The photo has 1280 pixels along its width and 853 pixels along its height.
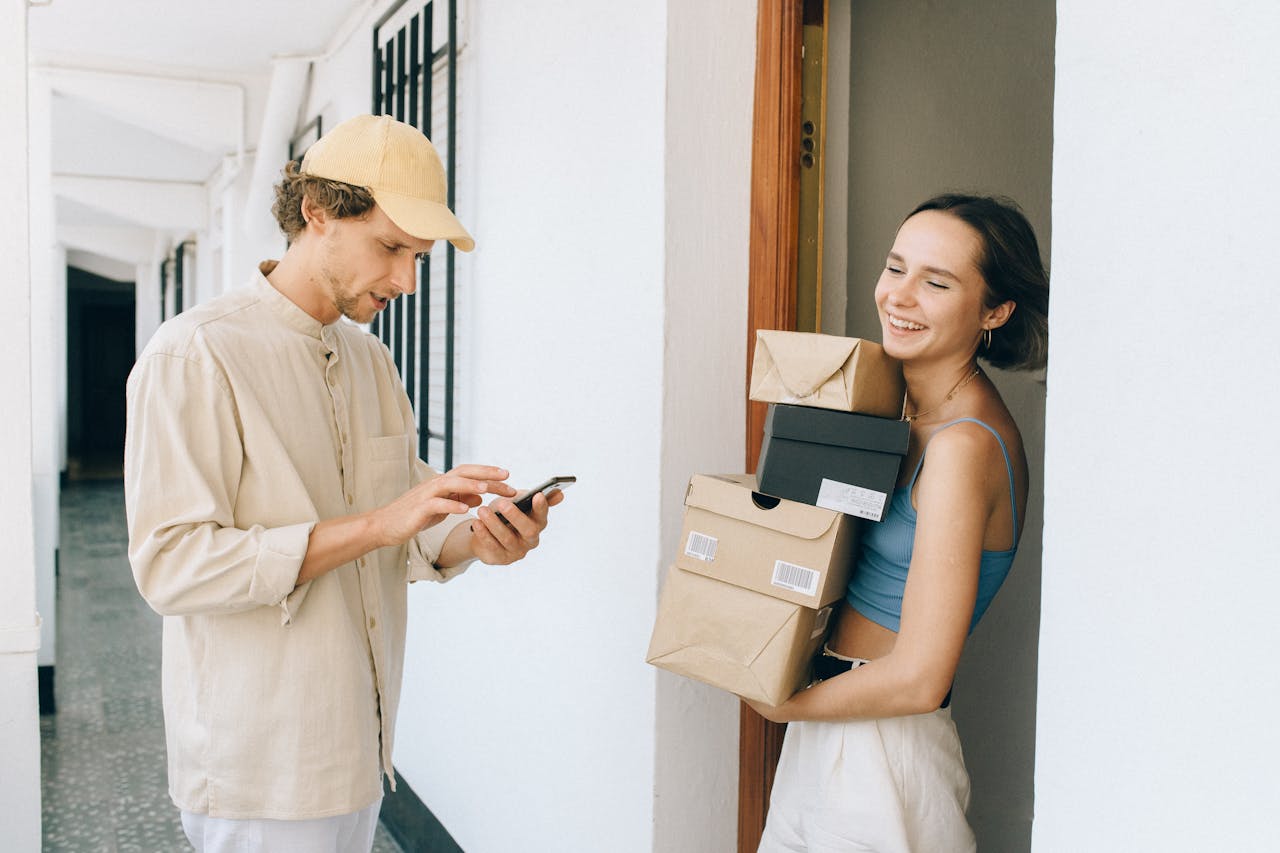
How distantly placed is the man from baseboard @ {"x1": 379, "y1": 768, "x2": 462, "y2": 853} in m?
1.43

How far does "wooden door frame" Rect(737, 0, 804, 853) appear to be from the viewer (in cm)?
202

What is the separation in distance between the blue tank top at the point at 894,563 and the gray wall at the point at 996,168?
1036 millimetres

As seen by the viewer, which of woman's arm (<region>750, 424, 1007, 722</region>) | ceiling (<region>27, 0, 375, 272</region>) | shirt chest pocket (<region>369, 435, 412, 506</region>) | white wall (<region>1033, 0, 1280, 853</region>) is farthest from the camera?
ceiling (<region>27, 0, 375, 272</region>)

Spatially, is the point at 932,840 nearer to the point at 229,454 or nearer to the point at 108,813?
the point at 229,454

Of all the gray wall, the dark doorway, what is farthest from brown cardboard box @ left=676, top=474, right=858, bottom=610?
the dark doorway

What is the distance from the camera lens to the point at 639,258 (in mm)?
2023

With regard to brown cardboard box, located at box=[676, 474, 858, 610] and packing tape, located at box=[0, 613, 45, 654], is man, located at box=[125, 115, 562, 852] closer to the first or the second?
brown cardboard box, located at box=[676, 474, 858, 610]

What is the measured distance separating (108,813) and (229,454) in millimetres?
A: 2757

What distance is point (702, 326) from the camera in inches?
78.4

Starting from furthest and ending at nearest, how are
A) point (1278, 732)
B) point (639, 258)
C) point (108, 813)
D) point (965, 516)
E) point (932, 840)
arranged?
point (108, 813) < point (639, 258) < point (932, 840) < point (965, 516) < point (1278, 732)

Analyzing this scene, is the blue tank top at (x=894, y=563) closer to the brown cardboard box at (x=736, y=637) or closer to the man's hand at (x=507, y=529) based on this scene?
the brown cardboard box at (x=736, y=637)

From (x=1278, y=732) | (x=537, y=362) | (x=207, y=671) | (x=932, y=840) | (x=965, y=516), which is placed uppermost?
(x=537, y=362)

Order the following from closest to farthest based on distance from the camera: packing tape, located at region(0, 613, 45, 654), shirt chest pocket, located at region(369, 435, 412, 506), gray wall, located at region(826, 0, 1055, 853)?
shirt chest pocket, located at region(369, 435, 412, 506), packing tape, located at region(0, 613, 45, 654), gray wall, located at region(826, 0, 1055, 853)

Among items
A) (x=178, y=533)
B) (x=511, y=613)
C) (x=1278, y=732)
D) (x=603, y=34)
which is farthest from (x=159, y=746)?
(x=1278, y=732)
